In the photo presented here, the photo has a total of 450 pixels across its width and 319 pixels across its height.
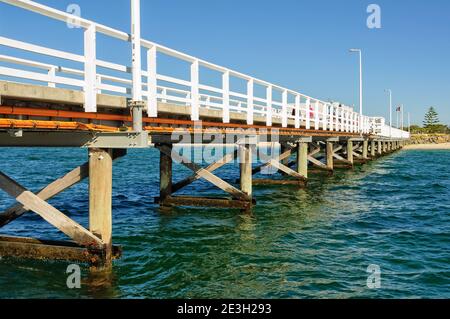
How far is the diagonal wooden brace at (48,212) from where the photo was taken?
290 inches

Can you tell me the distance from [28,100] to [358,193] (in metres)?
13.8

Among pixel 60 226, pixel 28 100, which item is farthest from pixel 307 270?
pixel 28 100

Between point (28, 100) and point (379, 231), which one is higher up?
point (28, 100)

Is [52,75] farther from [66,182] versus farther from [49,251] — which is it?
[49,251]

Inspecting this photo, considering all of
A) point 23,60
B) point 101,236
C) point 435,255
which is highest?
point 23,60

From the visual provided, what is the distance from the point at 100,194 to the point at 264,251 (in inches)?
130

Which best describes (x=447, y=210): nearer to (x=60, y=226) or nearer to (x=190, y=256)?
(x=190, y=256)

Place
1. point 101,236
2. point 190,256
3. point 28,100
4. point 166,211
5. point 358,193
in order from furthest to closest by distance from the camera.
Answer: point 358,193
point 166,211
point 190,256
point 101,236
point 28,100

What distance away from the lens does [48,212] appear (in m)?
7.38

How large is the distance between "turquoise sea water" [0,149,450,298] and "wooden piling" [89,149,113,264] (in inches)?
23.9

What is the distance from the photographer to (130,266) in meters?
8.01

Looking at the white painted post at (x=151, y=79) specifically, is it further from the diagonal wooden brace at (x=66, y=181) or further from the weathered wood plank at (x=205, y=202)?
the weathered wood plank at (x=205, y=202)

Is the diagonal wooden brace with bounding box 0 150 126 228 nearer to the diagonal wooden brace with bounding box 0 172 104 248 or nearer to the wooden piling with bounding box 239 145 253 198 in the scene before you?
the diagonal wooden brace with bounding box 0 172 104 248

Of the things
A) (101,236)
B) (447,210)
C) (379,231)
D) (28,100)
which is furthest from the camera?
(447,210)
